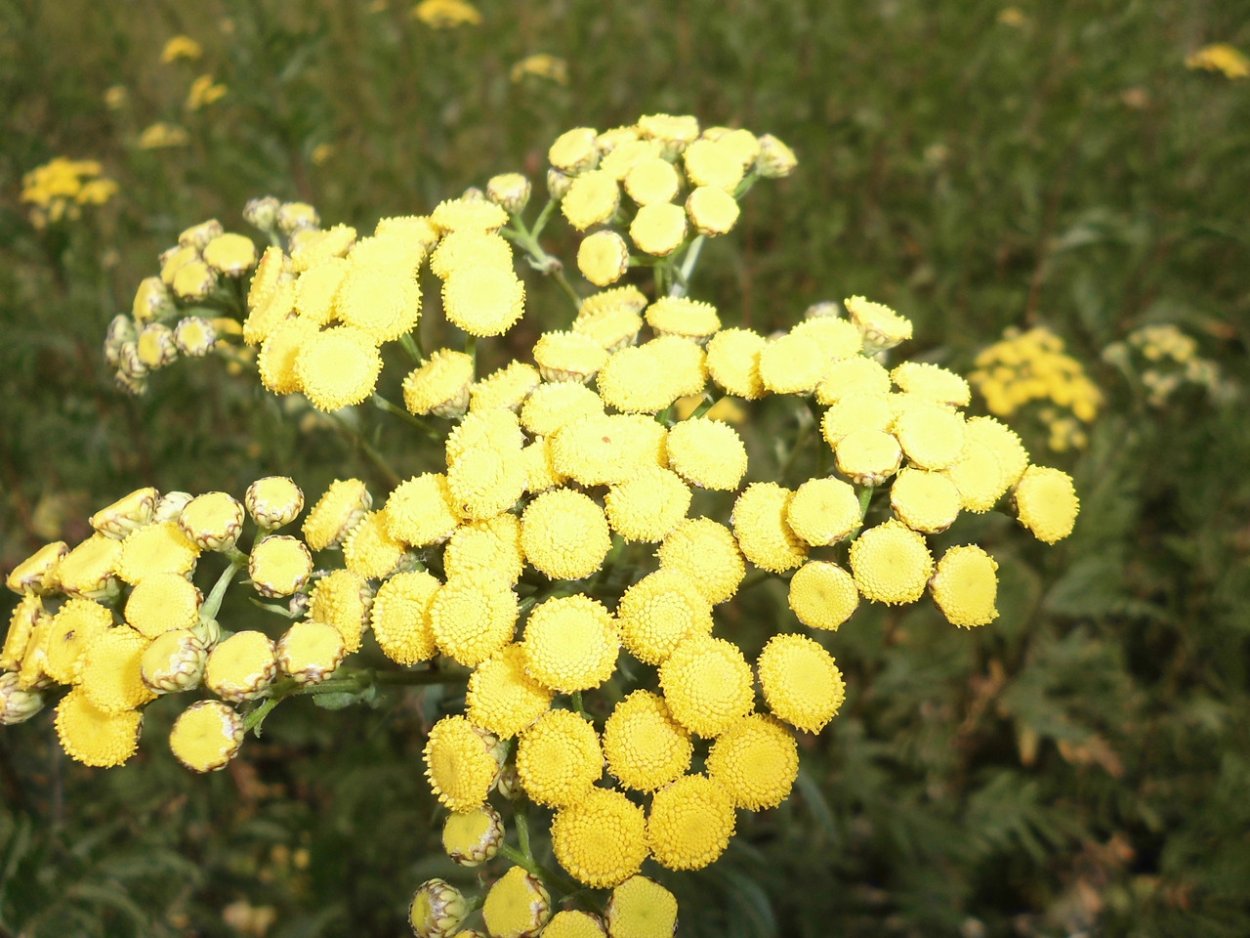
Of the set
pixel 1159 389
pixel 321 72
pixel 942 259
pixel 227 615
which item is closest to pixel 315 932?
pixel 227 615

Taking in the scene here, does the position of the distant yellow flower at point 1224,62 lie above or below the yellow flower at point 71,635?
above

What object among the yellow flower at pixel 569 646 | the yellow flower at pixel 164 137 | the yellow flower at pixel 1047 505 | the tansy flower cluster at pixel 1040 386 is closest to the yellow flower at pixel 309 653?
the yellow flower at pixel 569 646

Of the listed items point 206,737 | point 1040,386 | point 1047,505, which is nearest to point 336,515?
point 206,737

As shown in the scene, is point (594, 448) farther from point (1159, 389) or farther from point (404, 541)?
point (1159, 389)

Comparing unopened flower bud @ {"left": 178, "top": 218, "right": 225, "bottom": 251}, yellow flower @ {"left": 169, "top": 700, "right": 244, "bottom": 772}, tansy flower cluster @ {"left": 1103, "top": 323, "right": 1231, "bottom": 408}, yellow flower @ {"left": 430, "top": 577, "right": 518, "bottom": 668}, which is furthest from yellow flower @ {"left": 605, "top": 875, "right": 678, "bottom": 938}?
tansy flower cluster @ {"left": 1103, "top": 323, "right": 1231, "bottom": 408}

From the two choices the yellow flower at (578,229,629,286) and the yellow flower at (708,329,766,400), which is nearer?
the yellow flower at (708,329,766,400)

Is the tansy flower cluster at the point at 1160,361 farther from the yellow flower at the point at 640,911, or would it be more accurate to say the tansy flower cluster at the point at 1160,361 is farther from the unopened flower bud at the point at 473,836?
the unopened flower bud at the point at 473,836

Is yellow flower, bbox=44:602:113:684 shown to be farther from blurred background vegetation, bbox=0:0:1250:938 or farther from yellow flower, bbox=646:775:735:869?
yellow flower, bbox=646:775:735:869
